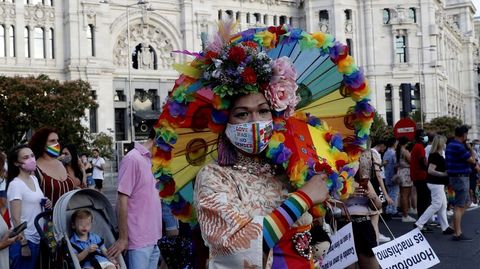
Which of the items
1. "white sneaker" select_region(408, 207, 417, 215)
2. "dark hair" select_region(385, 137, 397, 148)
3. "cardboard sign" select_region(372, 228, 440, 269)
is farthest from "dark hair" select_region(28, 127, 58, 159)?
"white sneaker" select_region(408, 207, 417, 215)

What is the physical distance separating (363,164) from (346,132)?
14.9 ft

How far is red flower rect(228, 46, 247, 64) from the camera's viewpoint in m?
3.36

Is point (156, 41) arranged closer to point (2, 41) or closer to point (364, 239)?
point (2, 41)

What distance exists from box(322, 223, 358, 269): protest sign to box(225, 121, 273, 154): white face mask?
2.05m

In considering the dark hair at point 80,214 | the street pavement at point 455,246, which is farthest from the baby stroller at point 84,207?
the street pavement at point 455,246

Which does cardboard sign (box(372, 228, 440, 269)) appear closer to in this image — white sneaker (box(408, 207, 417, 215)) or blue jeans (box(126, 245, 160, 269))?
blue jeans (box(126, 245, 160, 269))

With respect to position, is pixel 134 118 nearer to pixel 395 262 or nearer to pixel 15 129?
pixel 15 129

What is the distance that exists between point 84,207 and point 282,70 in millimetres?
3562

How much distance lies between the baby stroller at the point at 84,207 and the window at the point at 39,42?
43972mm

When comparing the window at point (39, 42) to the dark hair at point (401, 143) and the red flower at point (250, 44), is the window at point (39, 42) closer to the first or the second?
the dark hair at point (401, 143)

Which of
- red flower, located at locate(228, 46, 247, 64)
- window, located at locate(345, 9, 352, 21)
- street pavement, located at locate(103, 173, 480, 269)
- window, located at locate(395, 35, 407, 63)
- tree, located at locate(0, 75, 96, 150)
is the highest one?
window, located at locate(345, 9, 352, 21)

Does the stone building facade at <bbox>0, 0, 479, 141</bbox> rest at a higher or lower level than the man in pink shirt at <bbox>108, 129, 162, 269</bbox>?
higher

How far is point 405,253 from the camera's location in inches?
200

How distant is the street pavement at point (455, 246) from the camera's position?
9750 millimetres
